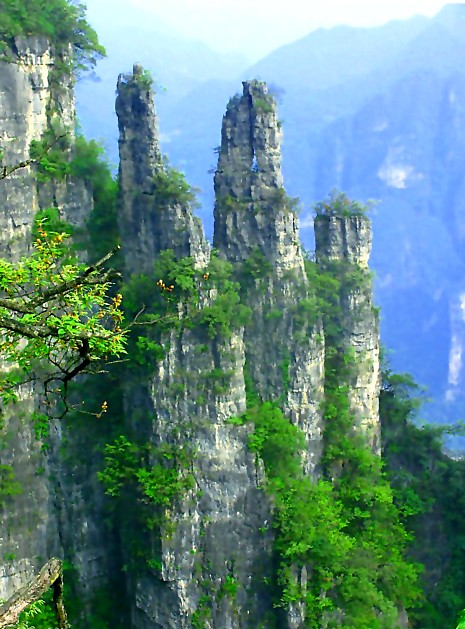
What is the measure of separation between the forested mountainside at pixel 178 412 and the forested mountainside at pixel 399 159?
40.0 metres

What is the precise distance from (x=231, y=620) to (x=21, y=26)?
1499 centimetres

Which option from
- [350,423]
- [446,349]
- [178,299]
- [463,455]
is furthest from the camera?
[446,349]

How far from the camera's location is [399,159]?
76.2 meters

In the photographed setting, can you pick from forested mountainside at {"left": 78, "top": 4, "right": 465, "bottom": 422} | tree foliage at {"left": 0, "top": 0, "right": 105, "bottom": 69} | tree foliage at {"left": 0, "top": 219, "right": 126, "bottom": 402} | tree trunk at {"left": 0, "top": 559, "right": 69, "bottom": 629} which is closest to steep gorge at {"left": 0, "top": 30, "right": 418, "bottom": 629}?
tree foliage at {"left": 0, "top": 0, "right": 105, "bottom": 69}

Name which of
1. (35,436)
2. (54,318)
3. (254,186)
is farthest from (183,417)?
(54,318)

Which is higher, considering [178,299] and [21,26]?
[21,26]

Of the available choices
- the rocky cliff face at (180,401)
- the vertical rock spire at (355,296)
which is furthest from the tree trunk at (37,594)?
the vertical rock spire at (355,296)

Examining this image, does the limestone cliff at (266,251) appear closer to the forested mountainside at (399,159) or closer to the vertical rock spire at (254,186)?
the vertical rock spire at (254,186)

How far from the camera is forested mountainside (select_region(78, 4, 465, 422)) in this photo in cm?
6712

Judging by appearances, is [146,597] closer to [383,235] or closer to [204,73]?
[383,235]

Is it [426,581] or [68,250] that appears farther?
[426,581]

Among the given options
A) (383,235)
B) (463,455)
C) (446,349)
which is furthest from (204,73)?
(463,455)

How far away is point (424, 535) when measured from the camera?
21.7m

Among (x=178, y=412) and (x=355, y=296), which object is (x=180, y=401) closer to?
(x=178, y=412)
